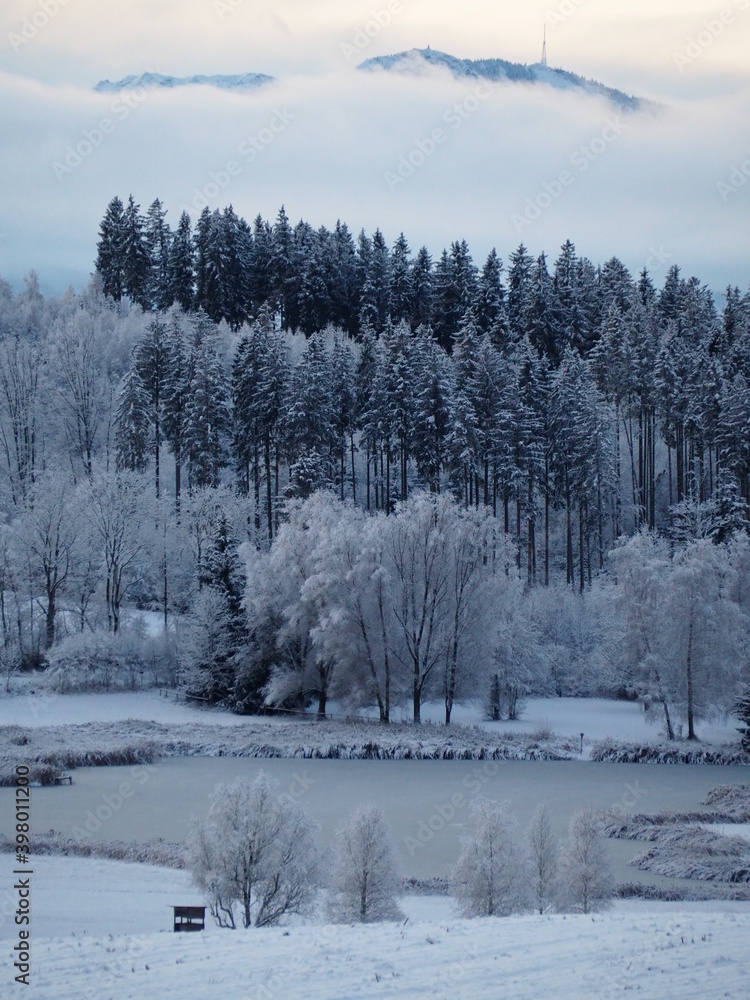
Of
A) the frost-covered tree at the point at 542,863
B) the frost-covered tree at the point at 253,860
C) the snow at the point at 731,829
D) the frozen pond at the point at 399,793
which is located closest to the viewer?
the frost-covered tree at the point at 253,860

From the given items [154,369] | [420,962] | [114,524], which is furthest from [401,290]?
[420,962]

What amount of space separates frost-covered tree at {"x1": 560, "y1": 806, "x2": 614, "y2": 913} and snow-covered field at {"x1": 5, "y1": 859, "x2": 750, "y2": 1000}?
339 centimetres

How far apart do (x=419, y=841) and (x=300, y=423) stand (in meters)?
35.6

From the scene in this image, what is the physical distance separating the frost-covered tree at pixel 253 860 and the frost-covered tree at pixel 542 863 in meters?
4.51

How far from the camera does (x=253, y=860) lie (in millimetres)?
18625

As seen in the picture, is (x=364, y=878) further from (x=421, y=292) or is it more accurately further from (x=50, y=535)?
(x=421, y=292)

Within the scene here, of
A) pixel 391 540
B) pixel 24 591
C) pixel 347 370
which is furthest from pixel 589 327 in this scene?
pixel 24 591

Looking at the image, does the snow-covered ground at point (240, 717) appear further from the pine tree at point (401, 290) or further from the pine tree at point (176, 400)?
the pine tree at point (401, 290)

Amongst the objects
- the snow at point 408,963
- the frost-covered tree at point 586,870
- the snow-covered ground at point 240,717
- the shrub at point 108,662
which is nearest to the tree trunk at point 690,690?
the snow-covered ground at point 240,717

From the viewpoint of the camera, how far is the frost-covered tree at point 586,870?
20.6 metres

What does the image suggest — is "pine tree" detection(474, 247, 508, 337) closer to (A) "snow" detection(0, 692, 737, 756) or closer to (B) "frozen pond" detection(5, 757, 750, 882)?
(A) "snow" detection(0, 692, 737, 756)

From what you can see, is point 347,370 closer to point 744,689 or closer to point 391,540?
point 391,540

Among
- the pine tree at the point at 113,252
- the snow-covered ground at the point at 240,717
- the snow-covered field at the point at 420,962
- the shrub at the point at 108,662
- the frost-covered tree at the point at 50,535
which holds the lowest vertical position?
the snow-covered ground at the point at 240,717

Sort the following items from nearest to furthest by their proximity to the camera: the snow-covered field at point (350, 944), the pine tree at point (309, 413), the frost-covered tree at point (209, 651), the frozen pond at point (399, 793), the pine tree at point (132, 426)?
the snow-covered field at point (350, 944) < the frozen pond at point (399, 793) < the frost-covered tree at point (209, 651) < the pine tree at point (309, 413) < the pine tree at point (132, 426)
